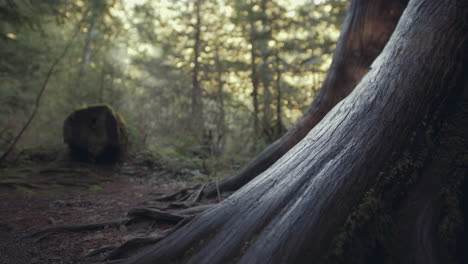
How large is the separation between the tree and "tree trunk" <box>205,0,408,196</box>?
1.72 m

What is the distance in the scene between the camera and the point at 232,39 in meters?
12.8

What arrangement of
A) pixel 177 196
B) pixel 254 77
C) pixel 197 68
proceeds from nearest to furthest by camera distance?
pixel 177 196 → pixel 254 77 → pixel 197 68

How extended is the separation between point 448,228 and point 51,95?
10.6 m

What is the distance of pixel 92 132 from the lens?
6.79m

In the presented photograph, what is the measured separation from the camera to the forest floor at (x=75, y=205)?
8.64 ft

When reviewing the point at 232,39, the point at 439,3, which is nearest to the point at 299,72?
the point at 232,39

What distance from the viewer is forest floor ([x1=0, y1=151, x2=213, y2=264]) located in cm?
263

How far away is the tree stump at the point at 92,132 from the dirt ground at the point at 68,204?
40 cm

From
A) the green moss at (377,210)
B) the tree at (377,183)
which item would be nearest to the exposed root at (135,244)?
the tree at (377,183)

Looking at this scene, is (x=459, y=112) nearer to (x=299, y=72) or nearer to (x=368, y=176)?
(x=368, y=176)

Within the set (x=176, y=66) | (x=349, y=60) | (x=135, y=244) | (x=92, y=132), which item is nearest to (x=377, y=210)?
(x=135, y=244)

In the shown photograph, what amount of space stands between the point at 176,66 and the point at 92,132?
24.2 feet

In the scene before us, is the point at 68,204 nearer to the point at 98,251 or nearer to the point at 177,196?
the point at 177,196

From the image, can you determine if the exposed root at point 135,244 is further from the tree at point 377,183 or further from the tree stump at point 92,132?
the tree stump at point 92,132
